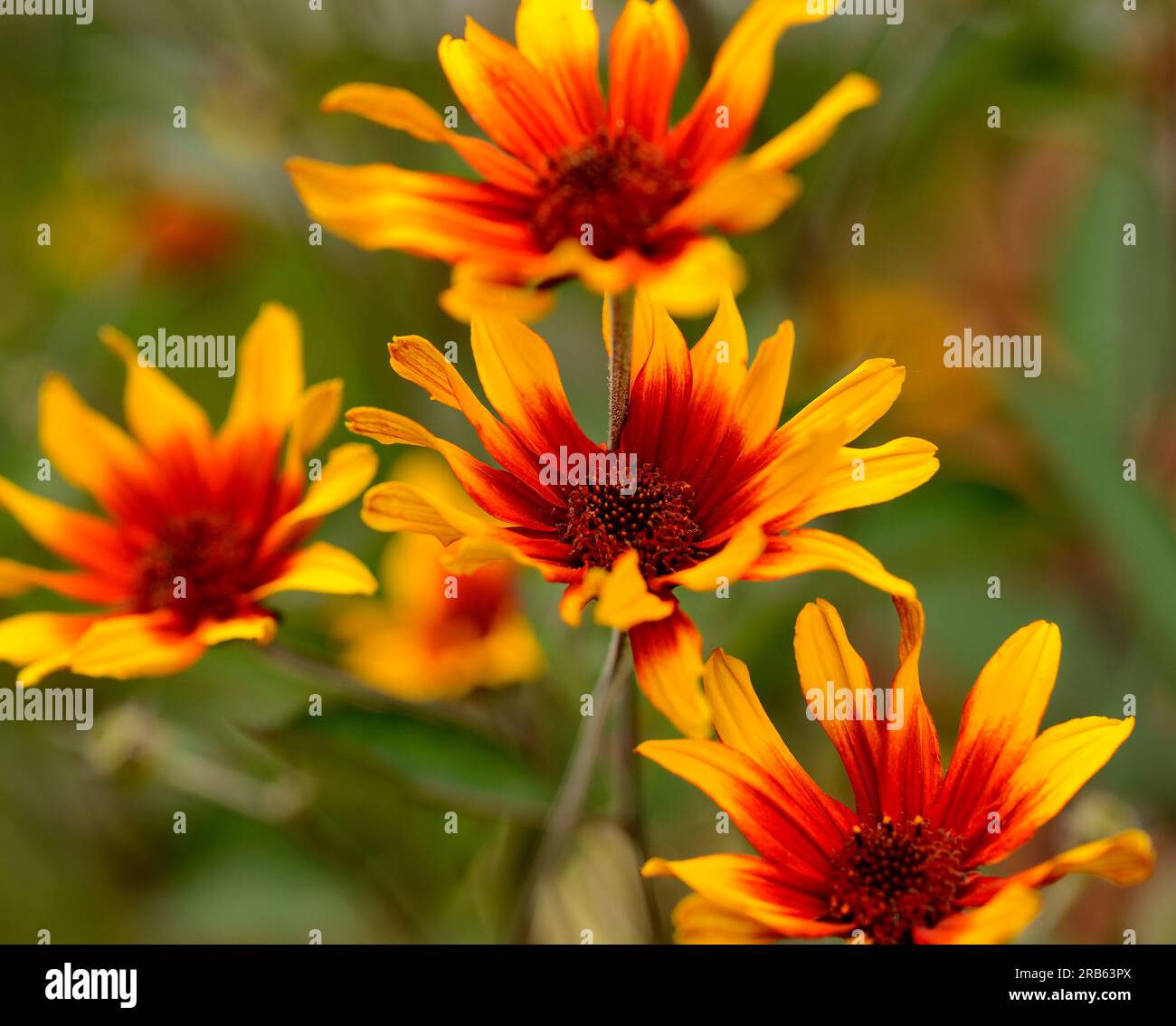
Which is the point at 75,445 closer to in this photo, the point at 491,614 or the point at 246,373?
the point at 246,373

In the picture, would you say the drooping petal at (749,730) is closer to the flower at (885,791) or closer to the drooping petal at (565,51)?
the flower at (885,791)

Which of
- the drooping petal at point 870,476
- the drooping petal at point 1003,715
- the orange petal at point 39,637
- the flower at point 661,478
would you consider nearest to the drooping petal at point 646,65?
the flower at point 661,478

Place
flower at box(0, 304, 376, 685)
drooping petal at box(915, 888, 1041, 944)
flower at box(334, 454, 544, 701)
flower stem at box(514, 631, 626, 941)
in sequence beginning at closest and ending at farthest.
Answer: drooping petal at box(915, 888, 1041, 944) → flower stem at box(514, 631, 626, 941) → flower at box(0, 304, 376, 685) → flower at box(334, 454, 544, 701)

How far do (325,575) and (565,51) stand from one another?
1.10 feet

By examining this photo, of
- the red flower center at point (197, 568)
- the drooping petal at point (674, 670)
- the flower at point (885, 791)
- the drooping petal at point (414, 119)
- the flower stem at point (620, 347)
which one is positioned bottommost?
the flower at point (885, 791)

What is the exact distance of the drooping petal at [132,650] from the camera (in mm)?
656

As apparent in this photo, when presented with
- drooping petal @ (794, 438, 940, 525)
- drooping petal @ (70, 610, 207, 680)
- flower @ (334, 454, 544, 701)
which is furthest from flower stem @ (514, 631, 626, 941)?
flower @ (334, 454, 544, 701)

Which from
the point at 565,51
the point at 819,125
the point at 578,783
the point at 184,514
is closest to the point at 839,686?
the point at 578,783

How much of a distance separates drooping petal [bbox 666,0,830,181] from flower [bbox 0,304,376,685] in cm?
26

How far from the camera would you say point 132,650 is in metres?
0.68

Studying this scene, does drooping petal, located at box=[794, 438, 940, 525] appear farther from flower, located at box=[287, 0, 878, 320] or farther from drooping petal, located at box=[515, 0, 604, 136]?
drooping petal, located at box=[515, 0, 604, 136]

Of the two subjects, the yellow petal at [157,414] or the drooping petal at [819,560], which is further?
the yellow petal at [157,414]

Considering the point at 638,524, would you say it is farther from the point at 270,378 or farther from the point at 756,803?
the point at 270,378

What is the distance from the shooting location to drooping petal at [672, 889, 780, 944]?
543mm
